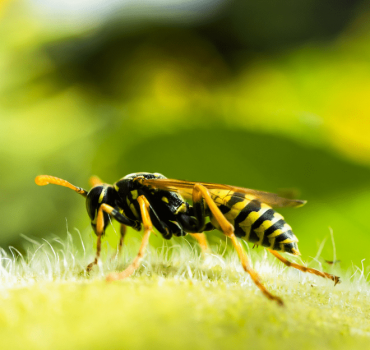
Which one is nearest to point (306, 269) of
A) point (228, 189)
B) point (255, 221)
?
point (255, 221)

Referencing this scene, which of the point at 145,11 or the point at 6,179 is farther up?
the point at 145,11

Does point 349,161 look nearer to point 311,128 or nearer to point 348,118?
point 311,128

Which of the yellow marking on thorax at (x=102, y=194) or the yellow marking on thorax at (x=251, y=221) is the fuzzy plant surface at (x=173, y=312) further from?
the yellow marking on thorax at (x=102, y=194)

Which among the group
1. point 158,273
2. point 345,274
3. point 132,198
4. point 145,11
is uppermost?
point 145,11

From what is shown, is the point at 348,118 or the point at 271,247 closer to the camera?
the point at 271,247

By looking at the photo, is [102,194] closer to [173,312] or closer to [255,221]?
[255,221]

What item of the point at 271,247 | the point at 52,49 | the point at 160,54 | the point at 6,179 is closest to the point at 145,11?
the point at 160,54
